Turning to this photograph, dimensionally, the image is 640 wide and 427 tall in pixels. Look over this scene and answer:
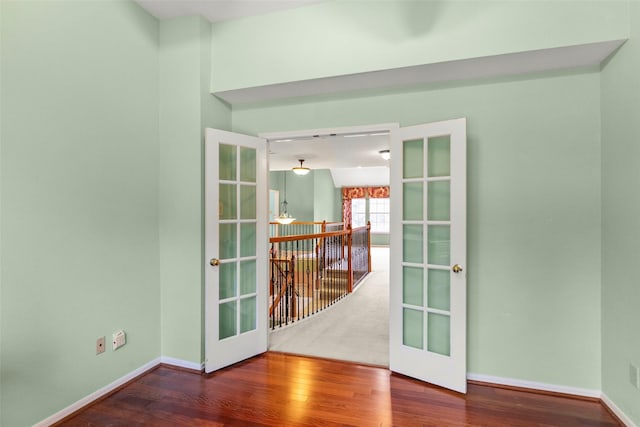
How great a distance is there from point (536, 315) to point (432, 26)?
227 centimetres

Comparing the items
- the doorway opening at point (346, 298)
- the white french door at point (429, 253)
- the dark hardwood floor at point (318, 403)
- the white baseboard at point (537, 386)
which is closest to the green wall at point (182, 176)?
the dark hardwood floor at point (318, 403)

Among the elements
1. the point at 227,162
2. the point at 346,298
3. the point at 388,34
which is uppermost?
the point at 388,34

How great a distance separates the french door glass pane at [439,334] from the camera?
2.39 metres

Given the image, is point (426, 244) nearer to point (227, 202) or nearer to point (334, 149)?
point (227, 202)

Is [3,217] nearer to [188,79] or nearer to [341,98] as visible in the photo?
[188,79]

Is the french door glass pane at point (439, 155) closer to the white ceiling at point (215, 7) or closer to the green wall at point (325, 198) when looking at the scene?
the white ceiling at point (215, 7)

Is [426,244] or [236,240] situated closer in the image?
[426,244]

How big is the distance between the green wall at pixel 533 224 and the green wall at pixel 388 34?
370 mm

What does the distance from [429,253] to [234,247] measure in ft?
5.51

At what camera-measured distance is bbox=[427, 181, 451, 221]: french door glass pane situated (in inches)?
93.7

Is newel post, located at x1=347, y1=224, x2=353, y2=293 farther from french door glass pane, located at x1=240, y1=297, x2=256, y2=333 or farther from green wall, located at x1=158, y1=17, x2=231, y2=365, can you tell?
green wall, located at x1=158, y1=17, x2=231, y2=365

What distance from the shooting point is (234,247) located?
9.03 ft

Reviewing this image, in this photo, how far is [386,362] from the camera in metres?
2.72

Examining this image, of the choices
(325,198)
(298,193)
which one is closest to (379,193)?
(325,198)
